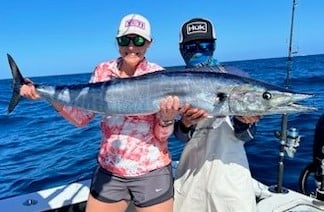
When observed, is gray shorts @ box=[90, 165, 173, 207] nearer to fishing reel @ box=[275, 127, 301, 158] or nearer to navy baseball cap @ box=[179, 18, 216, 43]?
navy baseball cap @ box=[179, 18, 216, 43]

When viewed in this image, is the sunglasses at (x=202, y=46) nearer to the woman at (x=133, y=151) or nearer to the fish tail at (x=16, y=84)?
the woman at (x=133, y=151)

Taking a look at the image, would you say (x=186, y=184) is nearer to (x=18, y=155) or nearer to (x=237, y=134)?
(x=237, y=134)

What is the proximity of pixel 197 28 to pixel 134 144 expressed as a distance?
0.83 m

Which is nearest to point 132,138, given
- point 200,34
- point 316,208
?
point 200,34

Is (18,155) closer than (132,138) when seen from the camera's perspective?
No

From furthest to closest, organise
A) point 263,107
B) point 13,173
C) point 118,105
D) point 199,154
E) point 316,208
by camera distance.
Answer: point 13,173 < point 316,208 < point 199,154 < point 118,105 < point 263,107

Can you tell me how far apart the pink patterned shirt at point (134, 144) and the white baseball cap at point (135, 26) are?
Result: 20 centimetres

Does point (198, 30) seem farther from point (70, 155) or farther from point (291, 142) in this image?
point (70, 155)

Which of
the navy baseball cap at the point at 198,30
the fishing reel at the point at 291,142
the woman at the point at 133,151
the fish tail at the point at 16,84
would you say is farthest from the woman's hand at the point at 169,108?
the fishing reel at the point at 291,142

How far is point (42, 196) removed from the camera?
128 inches

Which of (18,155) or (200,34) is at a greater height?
(200,34)

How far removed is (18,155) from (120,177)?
6139 mm

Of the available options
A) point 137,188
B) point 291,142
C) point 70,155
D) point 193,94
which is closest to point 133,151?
point 137,188

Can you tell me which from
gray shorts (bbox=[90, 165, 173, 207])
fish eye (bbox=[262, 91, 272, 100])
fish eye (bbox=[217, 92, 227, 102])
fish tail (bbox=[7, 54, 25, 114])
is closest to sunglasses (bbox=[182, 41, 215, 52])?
fish eye (bbox=[217, 92, 227, 102])
